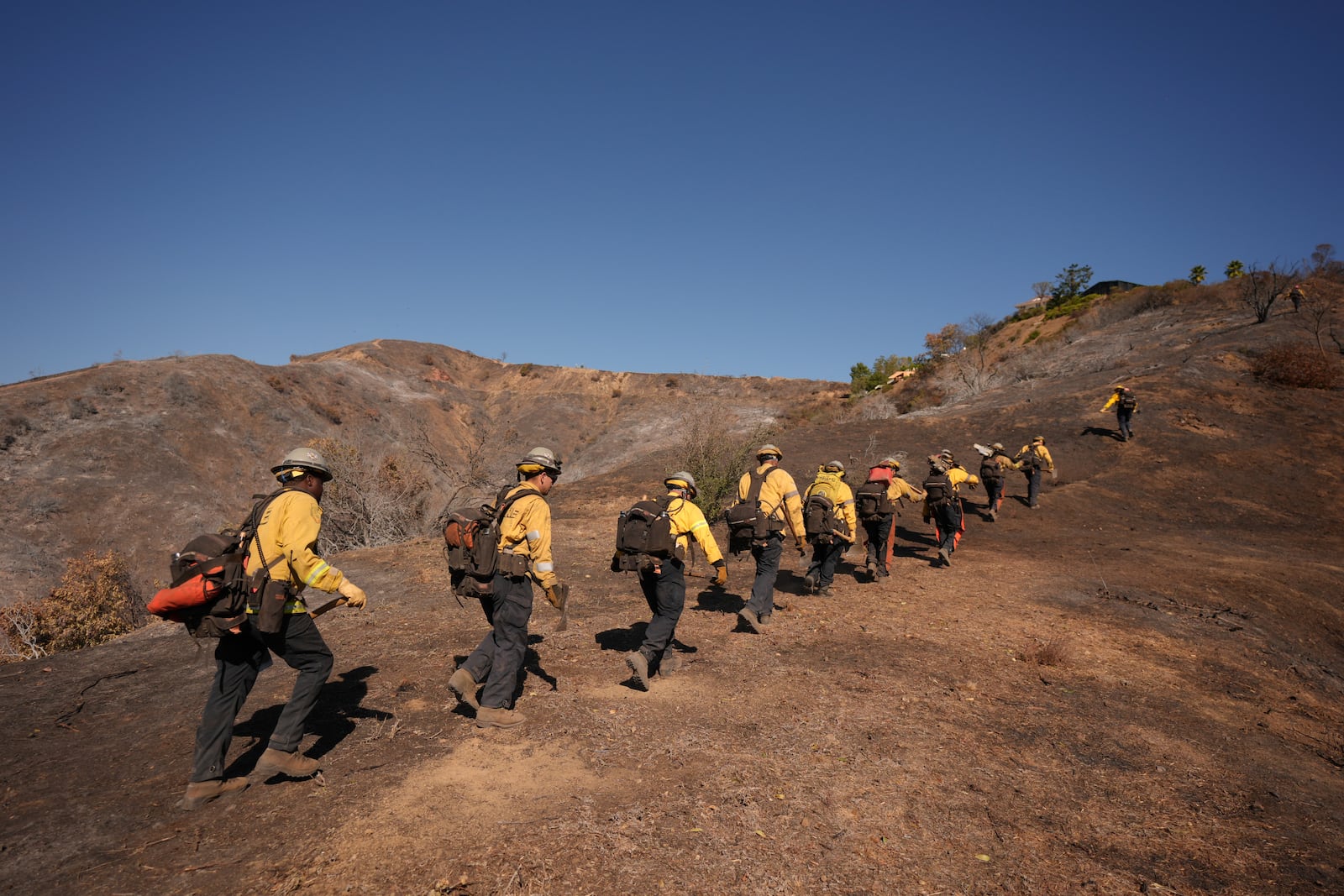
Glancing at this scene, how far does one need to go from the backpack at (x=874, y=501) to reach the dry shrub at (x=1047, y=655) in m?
3.04

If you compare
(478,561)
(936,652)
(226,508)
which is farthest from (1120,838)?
(226,508)

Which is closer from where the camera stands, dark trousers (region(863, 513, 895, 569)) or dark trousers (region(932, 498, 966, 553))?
dark trousers (region(863, 513, 895, 569))

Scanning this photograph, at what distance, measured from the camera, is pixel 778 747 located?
16.8 feet

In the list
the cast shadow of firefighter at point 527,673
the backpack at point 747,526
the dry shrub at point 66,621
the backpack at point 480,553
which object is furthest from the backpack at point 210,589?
the dry shrub at point 66,621

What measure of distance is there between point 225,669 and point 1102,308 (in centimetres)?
5205

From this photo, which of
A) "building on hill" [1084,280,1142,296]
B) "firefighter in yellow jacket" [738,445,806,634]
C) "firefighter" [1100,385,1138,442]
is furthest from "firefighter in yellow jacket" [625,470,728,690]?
"building on hill" [1084,280,1142,296]

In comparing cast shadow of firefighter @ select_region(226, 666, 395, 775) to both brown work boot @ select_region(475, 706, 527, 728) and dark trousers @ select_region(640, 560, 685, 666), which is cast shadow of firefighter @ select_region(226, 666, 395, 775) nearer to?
brown work boot @ select_region(475, 706, 527, 728)

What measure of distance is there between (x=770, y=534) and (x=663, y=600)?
7.14 feet

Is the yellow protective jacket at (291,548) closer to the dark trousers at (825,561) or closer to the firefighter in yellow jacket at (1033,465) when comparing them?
the dark trousers at (825,561)

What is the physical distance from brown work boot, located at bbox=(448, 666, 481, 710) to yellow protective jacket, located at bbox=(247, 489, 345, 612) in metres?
1.37

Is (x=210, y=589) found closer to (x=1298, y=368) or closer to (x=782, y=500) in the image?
(x=782, y=500)

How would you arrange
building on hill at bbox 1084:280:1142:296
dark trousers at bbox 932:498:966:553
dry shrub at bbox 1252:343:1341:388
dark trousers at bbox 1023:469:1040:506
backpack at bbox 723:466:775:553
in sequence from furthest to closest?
building on hill at bbox 1084:280:1142:296
dry shrub at bbox 1252:343:1341:388
dark trousers at bbox 1023:469:1040:506
dark trousers at bbox 932:498:966:553
backpack at bbox 723:466:775:553

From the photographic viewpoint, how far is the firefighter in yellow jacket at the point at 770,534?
26.3ft

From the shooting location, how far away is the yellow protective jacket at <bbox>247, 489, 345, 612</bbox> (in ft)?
13.8
